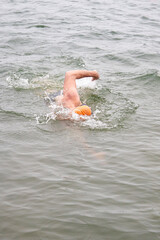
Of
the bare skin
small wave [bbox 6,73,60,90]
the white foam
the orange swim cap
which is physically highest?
the bare skin

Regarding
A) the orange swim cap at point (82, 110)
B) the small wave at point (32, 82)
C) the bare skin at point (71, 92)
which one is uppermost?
the bare skin at point (71, 92)

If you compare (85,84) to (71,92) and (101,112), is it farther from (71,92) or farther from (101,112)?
(71,92)

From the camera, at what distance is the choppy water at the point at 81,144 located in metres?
3.32

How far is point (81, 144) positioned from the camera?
499 cm

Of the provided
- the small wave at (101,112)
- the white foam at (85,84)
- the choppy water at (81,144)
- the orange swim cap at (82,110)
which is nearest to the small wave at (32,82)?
the choppy water at (81,144)

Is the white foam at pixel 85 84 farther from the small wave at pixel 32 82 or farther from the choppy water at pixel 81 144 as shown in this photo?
the small wave at pixel 32 82

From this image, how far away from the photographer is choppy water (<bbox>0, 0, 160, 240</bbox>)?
3320mm

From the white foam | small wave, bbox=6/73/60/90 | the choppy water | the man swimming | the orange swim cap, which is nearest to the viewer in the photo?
the choppy water

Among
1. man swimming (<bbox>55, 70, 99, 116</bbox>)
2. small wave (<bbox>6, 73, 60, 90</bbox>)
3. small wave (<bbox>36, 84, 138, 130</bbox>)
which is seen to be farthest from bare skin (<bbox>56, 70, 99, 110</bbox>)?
small wave (<bbox>6, 73, 60, 90</bbox>)

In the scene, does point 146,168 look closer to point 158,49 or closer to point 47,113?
point 47,113

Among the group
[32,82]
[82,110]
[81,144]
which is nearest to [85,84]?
[32,82]

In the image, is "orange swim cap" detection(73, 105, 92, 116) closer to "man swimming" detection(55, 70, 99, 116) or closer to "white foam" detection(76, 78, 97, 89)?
"man swimming" detection(55, 70, 99, 116)

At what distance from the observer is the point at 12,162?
4.38m

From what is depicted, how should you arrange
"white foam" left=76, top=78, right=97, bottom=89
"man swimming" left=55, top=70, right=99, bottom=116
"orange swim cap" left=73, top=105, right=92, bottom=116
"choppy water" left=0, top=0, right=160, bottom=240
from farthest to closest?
"white foam" left=76, top=78, right=97, bottom=89, "man swimming" left=55, top=70, right=99, bottom=116, "orange swim cap" left=73, top=105, right=92, bottom=116, "choppy water" left=0, top=0, right=160, bottom=240
